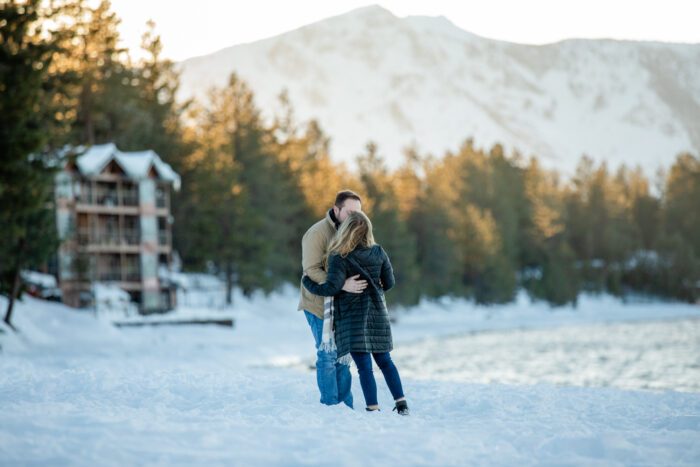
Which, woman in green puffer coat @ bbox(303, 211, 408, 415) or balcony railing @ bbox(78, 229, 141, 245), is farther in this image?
balcony railing @ bbox(78, 229, 141, 245)

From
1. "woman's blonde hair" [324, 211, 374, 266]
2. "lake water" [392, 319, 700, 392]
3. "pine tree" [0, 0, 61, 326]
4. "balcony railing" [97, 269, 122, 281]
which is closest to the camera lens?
"woman's blonde hair" [324, 211, 374, 266]

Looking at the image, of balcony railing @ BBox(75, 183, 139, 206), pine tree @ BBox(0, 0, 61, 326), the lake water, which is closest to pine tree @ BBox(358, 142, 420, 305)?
the lake water

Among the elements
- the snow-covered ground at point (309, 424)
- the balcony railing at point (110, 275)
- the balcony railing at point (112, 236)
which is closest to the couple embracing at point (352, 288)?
the snow-covered ground at point (309, 424)

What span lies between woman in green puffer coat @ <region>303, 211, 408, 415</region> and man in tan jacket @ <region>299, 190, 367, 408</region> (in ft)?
0.49

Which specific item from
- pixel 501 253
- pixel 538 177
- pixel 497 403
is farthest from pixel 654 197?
pixel 497 403

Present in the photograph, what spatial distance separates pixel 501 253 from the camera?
87625 mm

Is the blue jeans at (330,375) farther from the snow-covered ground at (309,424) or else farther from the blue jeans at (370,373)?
the blue jeans at (370,373)

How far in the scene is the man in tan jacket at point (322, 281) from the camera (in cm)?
1034

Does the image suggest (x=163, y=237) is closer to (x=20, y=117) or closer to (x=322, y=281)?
(x=20, y=117)

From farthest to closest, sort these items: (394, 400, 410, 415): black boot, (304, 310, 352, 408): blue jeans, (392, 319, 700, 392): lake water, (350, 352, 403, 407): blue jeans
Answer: (392, 319, 700, 392): lake water → (304, 310, 352, 408): blue jeans → (394, 400, 410, 415): black boot → (350, 352, 403, 407): blue jeans

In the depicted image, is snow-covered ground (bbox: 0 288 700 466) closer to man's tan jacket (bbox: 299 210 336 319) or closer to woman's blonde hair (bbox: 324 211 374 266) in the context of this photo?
man's tan jacket (bbox: 299 210 336 319)

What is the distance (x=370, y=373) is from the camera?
34.0 feet

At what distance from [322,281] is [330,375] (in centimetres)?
116

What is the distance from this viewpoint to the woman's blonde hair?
32.8 feet
